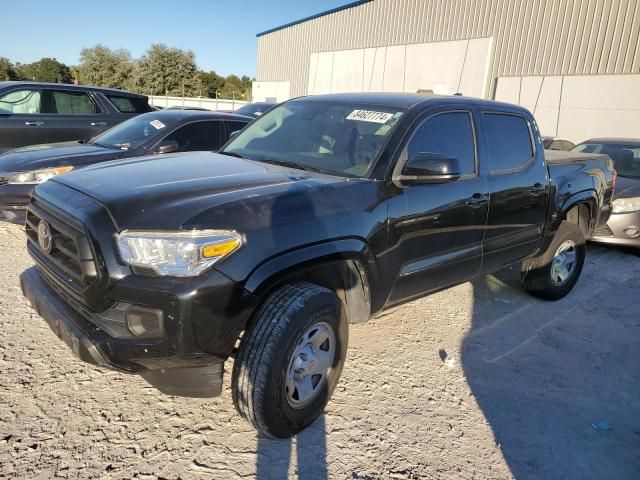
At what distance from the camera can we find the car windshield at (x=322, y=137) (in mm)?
3150

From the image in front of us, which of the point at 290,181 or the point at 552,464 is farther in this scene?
the point at 290,181

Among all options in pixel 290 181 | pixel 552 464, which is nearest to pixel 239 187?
pixel 290 181

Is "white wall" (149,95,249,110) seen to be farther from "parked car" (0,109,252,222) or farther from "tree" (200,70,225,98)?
"parked car" (0,109,252,222)

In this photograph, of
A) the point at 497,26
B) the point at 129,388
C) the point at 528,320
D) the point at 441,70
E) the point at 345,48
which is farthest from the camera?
the point at 345,48

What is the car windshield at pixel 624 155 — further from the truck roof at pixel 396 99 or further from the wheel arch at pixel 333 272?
the wheel arch at pixel 333 272

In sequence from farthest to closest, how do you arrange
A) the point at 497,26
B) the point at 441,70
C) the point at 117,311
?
the point at 441,70 → the point at 497,26 → the point at 117,311

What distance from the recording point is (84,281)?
7.59 feet

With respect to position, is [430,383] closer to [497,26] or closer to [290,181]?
[290,181]

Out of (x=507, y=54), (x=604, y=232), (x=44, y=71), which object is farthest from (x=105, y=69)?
(x=604, y=232)

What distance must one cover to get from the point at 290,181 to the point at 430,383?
1.67m

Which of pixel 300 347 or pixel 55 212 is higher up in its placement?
pixel 55 212

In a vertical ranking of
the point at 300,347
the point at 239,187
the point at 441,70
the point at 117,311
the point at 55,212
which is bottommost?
the point at 300,347

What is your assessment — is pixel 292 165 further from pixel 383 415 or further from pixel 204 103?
pixel 204 103

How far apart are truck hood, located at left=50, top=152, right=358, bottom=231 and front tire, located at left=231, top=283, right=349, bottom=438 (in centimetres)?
45
